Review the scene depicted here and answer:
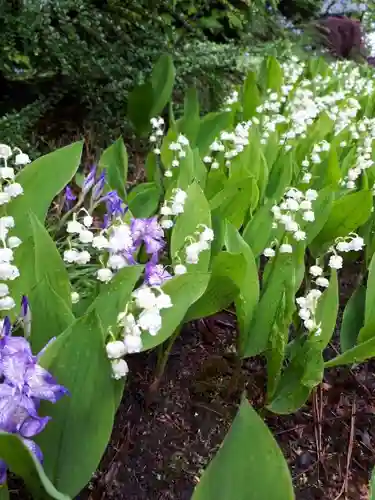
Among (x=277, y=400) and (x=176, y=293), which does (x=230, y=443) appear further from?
(x=277, y=400)

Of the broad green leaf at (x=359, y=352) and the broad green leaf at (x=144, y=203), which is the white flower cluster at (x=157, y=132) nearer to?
the broad green leaf at (x=144, y=203)

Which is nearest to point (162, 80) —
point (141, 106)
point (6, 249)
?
point (141, 106)

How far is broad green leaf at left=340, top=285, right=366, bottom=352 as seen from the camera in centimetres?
105

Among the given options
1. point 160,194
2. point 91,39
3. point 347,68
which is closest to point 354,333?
point 160,194

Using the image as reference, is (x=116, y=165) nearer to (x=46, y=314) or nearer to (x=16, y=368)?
(x=46, y=314)

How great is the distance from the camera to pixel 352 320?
1.07m

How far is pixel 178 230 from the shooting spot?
970mm

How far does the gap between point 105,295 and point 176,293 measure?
0.32 feet

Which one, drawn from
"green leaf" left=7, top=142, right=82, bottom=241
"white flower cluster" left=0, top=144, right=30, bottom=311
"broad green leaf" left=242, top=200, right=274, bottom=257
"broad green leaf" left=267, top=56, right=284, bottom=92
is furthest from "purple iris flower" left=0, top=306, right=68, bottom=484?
"broad green leaf" left=267, top=56, right=284, bottom=92

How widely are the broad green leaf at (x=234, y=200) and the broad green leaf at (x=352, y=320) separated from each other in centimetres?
27

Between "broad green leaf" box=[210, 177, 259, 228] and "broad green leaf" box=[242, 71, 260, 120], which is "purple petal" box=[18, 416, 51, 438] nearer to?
"broad green leaf" box=[210, 177, 259, 228]

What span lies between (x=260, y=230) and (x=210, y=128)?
563mm

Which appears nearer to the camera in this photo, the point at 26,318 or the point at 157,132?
the point at 26,318

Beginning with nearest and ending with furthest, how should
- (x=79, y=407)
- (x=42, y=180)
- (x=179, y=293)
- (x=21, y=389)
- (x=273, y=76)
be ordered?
(x=21, y=389) < (x=79, y=407) < (x=179, y=293) < (x=42, y=180) < (x=273, y=76)
